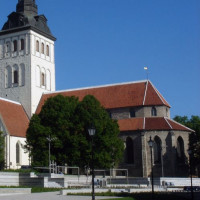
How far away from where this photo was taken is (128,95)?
68.4 m

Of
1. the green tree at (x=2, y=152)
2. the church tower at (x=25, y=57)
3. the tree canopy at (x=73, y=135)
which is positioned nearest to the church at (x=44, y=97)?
the church tower at (x=25, y=57)

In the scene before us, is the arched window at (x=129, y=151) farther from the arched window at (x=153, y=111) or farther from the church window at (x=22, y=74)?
the church window at (x=22, y=74)

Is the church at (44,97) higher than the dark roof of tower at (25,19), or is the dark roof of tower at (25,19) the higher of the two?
the dark roof of tower at (25,19)

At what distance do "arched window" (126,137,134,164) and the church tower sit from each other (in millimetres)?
17832

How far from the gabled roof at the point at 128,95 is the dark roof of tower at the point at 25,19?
1395 centimetres

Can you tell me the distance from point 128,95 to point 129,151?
9.46 meters

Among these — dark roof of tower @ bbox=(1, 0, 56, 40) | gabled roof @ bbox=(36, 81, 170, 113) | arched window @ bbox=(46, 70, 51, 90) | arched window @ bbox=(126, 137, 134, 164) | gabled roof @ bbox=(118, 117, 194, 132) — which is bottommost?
arched window @ bbox=(126, 137, 134, 164)

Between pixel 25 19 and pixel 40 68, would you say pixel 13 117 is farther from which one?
pixel 25 19

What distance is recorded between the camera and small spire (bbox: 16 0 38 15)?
7362cm

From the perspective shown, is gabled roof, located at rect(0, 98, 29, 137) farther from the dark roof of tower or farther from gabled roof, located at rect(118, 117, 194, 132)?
gabled roof, located at rect(118, 117, 194, 132)

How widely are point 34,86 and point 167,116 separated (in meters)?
22.8

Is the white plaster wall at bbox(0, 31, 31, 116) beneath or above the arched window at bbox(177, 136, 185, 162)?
above

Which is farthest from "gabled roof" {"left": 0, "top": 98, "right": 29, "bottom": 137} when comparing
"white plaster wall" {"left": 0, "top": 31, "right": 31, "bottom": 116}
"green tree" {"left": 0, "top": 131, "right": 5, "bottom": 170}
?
"green tree" {"left": 0, "top": 131, "right": 5, "bottom": 170}

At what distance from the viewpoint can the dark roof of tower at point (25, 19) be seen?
73.2 meters
